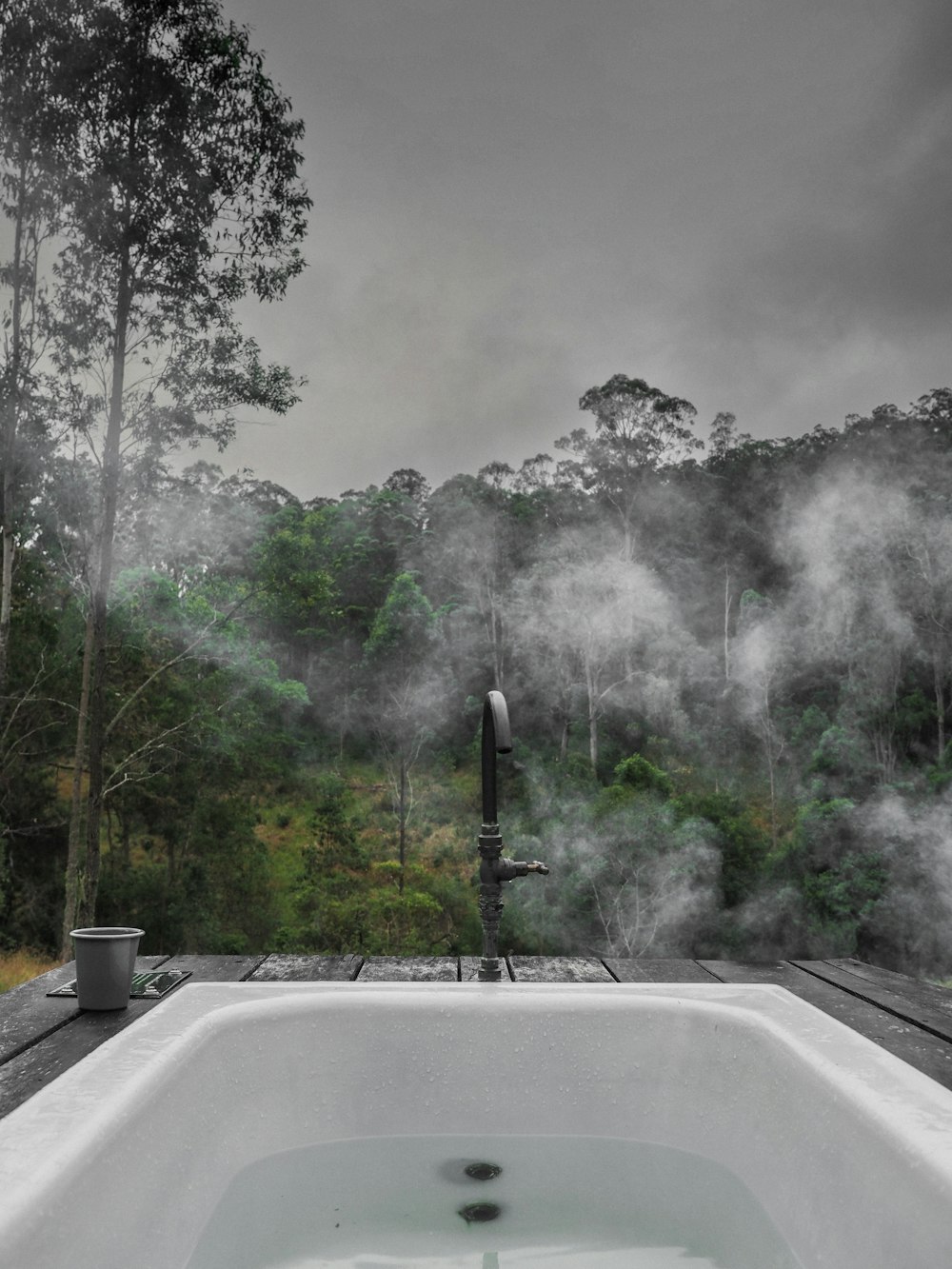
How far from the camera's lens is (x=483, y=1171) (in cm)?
134

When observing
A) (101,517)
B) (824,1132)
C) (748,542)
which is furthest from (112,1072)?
(748,542)

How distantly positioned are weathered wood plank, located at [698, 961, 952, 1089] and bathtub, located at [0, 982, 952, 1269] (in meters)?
0.07

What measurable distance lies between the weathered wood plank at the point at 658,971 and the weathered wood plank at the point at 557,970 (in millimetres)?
27

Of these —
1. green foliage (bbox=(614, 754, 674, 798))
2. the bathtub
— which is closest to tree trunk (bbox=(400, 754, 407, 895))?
A: green foliage (bbox=(614, 754, 674, 798))

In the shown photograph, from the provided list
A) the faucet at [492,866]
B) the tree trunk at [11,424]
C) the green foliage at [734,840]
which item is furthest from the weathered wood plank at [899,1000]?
the green foliage at [734,840]

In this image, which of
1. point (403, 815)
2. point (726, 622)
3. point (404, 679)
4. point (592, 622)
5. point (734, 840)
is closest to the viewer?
point (734, 840)

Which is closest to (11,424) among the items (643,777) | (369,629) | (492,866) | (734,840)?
(492,866)

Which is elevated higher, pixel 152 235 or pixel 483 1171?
pixel 152 235

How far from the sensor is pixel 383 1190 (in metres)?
1.30

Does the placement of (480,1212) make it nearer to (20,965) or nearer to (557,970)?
(557,970)

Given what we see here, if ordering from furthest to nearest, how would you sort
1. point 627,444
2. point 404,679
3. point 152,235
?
point 627,444, point 404,679, point 152,235

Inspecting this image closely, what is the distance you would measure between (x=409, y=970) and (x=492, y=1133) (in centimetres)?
36

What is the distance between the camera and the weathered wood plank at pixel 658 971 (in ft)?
5.44

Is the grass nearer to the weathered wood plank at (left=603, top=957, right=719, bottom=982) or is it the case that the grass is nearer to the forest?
the forest
